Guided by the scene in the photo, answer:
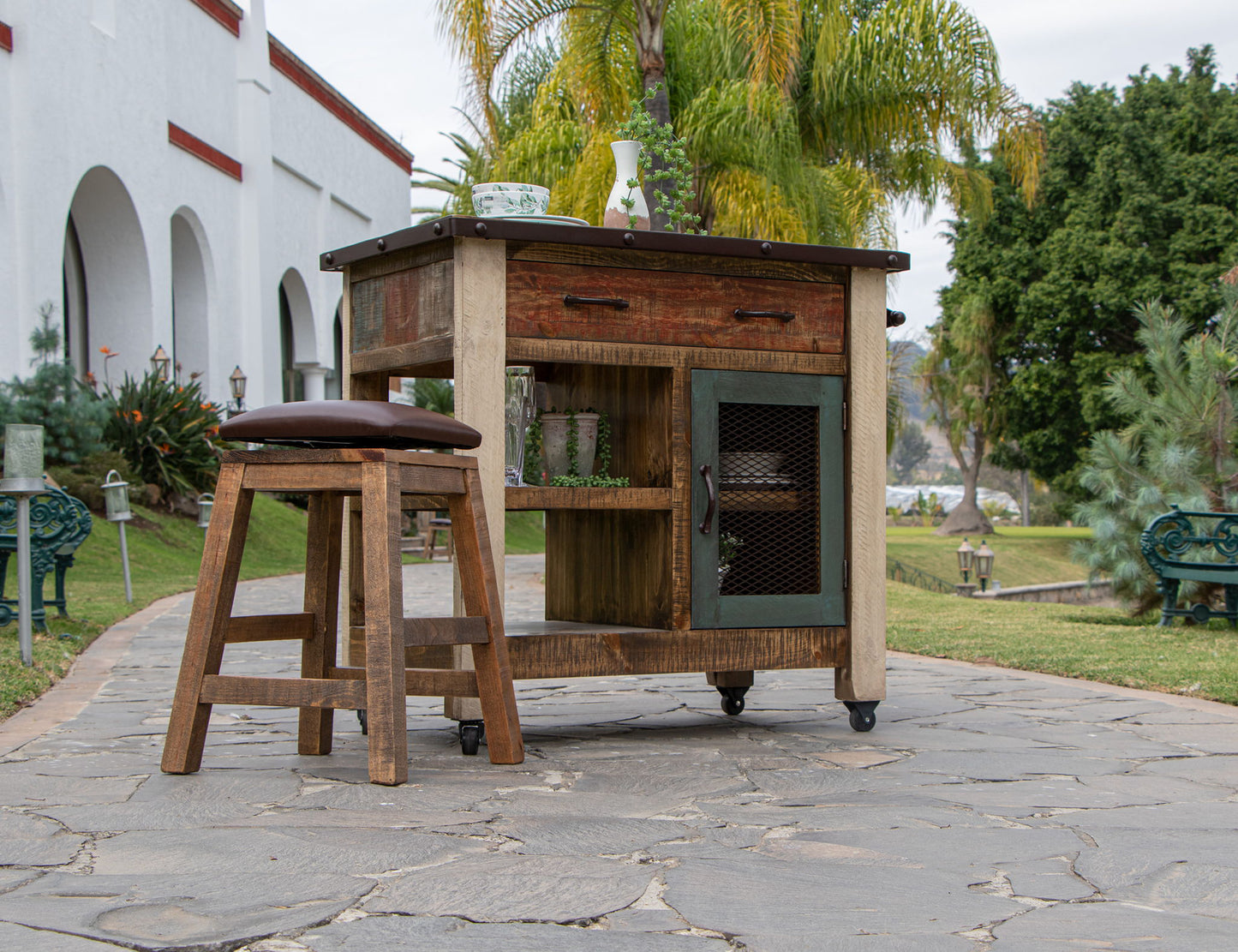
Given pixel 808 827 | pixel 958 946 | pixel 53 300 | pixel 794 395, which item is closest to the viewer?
pixel 958 946

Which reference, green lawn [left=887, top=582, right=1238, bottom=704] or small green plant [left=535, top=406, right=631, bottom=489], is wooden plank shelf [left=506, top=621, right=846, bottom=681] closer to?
small green plant [left=535, top=406, right=631, bottom=489]

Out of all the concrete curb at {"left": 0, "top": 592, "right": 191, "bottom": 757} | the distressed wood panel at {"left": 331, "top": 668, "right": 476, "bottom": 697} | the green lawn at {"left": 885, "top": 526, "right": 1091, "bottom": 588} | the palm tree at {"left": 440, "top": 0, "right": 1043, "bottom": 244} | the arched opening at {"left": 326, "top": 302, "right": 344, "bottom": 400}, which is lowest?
the green lawn at {"left": 885, "top": 526, "right": 1091, "bottom": 588}

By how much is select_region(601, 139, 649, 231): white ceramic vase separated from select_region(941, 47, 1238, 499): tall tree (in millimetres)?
26768

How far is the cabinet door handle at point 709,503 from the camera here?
155 inches

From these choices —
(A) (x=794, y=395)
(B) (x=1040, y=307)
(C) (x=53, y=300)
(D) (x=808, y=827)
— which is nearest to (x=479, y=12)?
(C) (x=53, y=300)

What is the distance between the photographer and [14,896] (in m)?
2.20

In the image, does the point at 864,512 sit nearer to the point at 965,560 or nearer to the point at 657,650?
the point at 657,650

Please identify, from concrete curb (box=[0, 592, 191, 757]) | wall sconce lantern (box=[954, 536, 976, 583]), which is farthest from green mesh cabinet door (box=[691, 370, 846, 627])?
wall sconce lantern (box=[954, 536, 976, 583])

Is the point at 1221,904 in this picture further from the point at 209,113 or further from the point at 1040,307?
the point at 1040,307

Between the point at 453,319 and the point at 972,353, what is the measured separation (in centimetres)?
3230

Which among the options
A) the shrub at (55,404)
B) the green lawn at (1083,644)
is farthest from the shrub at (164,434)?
the green lawn at (1083,644)

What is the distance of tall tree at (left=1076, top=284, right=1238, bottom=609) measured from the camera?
30.5ft

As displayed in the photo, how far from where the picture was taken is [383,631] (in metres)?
3.18

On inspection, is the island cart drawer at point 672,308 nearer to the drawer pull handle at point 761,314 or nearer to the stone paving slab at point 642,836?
the drawer pull handle at point 761,314
